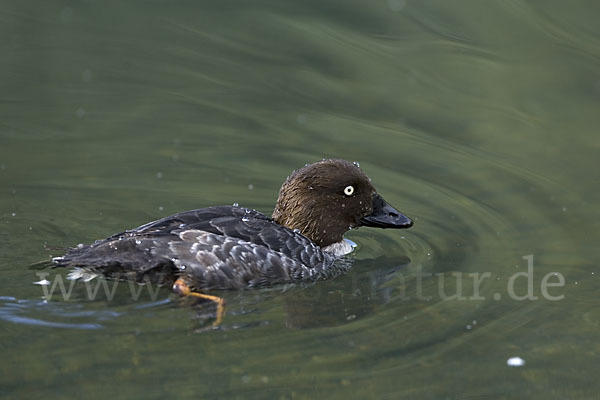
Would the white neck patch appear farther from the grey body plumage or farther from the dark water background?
the dark water background

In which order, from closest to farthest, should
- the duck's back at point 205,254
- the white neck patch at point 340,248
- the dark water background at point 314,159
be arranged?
the dark water background at point 314,159
the duck's back at point 205,254
the white neck patch at point 340,248

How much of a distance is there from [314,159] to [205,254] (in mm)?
3152

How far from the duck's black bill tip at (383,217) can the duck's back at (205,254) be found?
0.89 m

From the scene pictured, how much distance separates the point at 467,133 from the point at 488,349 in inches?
186

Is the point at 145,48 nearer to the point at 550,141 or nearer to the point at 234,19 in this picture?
the point at 234,19

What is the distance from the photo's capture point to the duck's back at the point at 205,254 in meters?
7.52

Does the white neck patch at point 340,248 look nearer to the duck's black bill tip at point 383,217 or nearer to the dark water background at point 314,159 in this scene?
the dark water background at point 314,159

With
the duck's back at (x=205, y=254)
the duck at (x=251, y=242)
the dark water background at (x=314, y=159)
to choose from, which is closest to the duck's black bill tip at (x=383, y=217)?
the duck at (x=251, y=242)

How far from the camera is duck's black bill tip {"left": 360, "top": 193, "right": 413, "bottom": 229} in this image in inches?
349

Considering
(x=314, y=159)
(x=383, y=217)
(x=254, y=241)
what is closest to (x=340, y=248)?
(x=383, y=217)

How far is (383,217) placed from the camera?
8.94 m

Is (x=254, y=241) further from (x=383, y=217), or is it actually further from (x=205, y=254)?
(x=383, y=217)

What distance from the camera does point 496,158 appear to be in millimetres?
10648

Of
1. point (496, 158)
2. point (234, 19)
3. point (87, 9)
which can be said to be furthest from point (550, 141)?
point (87, 9)
